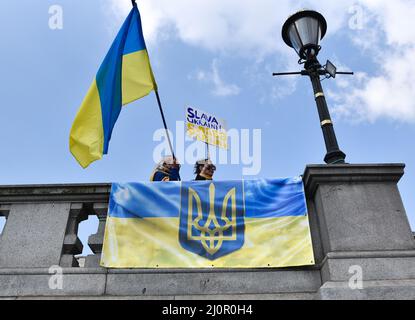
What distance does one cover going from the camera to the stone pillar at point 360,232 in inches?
174

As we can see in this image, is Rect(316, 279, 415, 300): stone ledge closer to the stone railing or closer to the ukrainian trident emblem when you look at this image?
the stone railing

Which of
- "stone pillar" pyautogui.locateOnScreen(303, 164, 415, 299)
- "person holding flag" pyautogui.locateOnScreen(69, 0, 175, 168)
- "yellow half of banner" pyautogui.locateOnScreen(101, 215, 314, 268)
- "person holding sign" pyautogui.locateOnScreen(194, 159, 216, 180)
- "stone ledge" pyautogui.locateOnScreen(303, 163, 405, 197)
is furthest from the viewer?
"person holding sign" pyautogui.locateOnScreen(194, 159, 216, 180)

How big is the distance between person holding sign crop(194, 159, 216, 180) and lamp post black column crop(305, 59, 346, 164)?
1.98 m

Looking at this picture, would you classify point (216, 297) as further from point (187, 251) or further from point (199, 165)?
point (199, 165)

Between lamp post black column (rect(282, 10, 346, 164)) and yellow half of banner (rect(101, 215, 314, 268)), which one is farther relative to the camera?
lamp post black column (rect(282, 10, 346, 164))

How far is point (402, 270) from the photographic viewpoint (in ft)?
15.1

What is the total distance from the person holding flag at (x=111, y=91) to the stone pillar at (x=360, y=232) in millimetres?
2629

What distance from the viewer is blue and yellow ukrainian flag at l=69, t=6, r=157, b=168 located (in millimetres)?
5852

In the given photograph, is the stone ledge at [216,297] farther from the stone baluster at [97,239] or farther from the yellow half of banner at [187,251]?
the stone baluster at [97,239]

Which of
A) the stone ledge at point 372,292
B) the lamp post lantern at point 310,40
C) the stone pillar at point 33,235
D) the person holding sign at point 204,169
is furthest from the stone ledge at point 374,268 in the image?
the stone pillar at point 33,235

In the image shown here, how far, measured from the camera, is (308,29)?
24.0 feet

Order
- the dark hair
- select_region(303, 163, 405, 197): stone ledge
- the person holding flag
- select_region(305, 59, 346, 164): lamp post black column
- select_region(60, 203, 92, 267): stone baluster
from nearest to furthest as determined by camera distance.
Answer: select_region(60, 203, 92, 267): stone baluster
select_region(303, 163, 405, 197): stone ledge
the person holding flag
select_region(305, 59, 346, 164): lamp post black column
the dark hair

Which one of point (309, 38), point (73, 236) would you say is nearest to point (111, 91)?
point (73, 236)

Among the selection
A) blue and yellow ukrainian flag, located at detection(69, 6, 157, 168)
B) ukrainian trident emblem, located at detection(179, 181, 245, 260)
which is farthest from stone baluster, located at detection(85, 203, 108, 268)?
ukrainian trident emblem, located at detection(179, 181, 245, 260)
